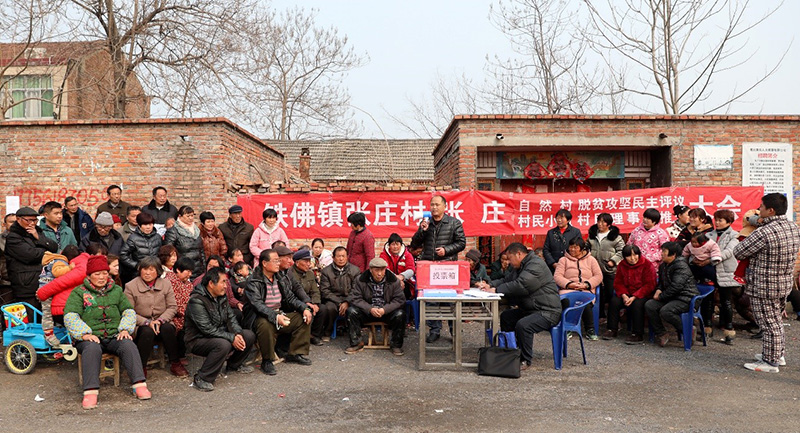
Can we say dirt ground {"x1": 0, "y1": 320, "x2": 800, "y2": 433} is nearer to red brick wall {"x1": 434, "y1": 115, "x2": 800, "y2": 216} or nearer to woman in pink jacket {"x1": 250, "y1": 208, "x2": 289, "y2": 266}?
woman in pink jacket {"x1": 250, "y1": 208, "x2": 289, "y2": 266}

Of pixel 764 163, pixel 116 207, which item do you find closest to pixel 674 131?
pixel 764 163

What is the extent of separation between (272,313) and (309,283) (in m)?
1.42

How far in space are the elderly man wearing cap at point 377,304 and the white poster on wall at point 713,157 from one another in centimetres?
704

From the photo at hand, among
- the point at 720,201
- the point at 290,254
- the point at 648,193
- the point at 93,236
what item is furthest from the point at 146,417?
the point at 720,201

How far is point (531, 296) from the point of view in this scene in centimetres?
646

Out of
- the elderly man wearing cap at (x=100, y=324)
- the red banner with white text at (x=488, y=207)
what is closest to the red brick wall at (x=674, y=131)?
the red banner with white text at (x=488, y=207)

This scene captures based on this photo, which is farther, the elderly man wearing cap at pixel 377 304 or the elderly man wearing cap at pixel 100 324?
the elderly man wearing cap at pixel 377 304

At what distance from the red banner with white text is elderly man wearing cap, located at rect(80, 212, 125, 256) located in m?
2.78

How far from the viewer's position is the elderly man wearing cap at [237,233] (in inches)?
330

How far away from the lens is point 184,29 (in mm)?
16547

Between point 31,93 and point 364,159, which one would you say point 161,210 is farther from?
point 31,93

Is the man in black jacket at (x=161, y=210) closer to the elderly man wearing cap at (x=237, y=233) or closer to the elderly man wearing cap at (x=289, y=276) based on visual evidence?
the elderly man wearing cap at (x=237, y=233)

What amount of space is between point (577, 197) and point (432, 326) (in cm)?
380

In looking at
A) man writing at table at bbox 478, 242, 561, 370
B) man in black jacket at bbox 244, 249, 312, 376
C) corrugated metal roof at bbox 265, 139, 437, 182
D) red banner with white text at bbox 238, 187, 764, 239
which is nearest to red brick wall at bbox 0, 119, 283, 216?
red banner with white text at bbox 238, 187, 764, 239
